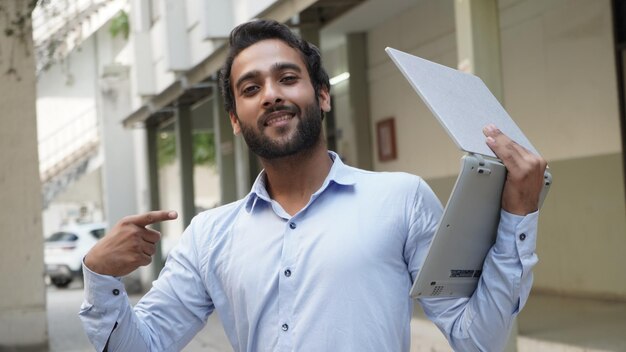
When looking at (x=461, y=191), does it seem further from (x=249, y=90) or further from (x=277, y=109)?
(x=249, y=90)

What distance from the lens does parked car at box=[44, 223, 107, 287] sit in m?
27.1

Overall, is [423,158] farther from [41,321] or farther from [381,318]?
[381,318]

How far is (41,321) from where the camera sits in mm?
12125

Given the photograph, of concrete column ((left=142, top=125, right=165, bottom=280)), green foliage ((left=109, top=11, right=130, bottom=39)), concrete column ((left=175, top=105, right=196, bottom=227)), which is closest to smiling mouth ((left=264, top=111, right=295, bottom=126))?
concrete column ((left=175, top=105, right=196, bottom=227))

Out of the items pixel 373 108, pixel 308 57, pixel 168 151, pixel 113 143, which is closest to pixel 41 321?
pixel 373 108

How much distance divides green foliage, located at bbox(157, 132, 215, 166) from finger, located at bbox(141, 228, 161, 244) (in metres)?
33.3

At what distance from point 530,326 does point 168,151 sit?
29.5 m

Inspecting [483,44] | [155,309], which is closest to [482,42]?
[483,44]

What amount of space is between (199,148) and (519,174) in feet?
115

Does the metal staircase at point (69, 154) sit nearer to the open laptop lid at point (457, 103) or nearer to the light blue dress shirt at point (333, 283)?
the light blue dress shirt at point (333, 283)

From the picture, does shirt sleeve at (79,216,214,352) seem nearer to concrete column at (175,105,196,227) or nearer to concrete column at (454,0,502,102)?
concrete column at (454,0,502,102)

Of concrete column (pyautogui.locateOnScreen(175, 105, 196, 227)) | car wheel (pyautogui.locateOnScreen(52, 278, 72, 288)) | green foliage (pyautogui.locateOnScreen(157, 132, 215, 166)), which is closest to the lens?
concrete column (pyautogui.locateOnScreen(175, 105, 196, 227))

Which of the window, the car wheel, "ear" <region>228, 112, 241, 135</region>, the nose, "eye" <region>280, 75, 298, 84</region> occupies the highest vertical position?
"eye" <region>280, 75, 298, 84</region>

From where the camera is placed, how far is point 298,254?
263 centimetres
